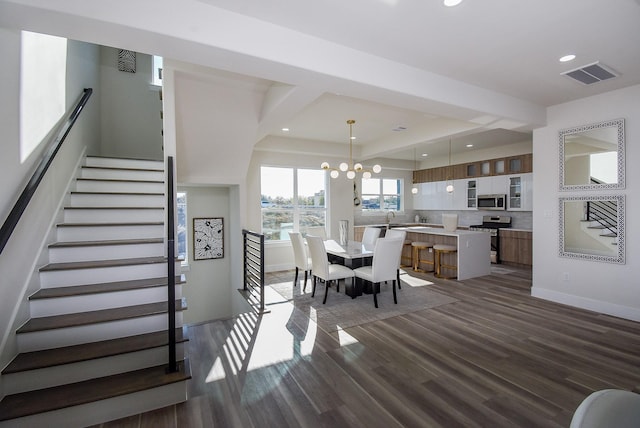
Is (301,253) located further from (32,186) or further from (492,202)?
(492,202)

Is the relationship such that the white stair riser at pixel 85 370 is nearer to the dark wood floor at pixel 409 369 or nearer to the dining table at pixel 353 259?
the dark wood floor at pixel 409 369

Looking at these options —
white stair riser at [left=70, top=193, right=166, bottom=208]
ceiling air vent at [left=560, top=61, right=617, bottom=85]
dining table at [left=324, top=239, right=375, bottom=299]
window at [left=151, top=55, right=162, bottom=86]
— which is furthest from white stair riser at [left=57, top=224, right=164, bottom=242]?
ceiling air vent at [left=560, top=61, right=617, bottom=85]

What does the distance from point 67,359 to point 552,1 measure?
3959mm

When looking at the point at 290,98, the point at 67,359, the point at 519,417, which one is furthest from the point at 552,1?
the point at 67,359

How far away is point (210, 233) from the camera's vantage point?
5.98 m

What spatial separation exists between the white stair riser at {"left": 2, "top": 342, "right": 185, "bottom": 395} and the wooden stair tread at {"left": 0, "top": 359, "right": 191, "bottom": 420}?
0.03m

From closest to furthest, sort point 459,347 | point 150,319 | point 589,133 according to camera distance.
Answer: point 150,319
point 459,347
point 589,133

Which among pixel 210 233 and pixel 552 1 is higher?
pixel 552 1

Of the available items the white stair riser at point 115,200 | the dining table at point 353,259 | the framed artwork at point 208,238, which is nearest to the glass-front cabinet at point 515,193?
the dining table at point 353,259

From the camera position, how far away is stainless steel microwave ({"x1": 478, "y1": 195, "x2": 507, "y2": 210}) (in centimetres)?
730

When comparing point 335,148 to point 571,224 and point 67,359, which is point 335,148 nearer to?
point 571,224

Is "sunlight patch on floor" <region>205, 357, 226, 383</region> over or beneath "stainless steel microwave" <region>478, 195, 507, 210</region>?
beneath

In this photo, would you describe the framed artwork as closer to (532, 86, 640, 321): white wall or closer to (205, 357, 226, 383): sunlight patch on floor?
(205, 357, 226, 383): sunlight patch on floor

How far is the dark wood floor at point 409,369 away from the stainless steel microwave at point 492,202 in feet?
12.5
